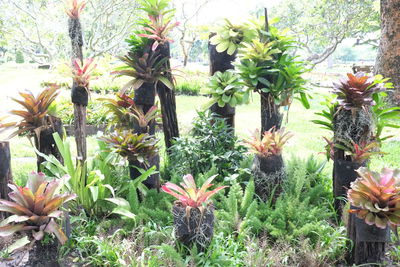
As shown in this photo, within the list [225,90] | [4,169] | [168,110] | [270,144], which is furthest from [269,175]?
[4,169]

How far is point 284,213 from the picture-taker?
2.63m

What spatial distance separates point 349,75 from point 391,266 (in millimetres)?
1277

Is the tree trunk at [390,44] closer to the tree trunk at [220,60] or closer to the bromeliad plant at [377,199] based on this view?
the tree trunk at [220,60]

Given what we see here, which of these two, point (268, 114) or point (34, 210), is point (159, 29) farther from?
point (34, 210)

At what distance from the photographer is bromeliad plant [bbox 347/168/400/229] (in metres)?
1.98

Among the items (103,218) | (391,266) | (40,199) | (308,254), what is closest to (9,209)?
(40,199)

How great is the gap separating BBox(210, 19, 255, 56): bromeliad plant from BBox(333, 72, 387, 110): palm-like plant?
45.7 inches

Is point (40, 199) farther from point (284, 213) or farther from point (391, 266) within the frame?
point (391, 266)

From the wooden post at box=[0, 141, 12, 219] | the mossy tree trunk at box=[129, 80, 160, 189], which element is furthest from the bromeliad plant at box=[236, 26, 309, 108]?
the wooden post at box=[0, 141, 12, 219]

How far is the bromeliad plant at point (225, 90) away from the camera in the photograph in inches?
136

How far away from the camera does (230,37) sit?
3.51 m

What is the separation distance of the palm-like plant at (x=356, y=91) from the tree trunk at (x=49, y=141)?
218cm

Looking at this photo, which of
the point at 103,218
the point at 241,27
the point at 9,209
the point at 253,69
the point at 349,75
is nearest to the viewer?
the point at 9,209

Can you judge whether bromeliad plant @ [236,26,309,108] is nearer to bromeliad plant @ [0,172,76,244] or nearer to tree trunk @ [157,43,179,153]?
tree trunk @ [157,43,179,153]
